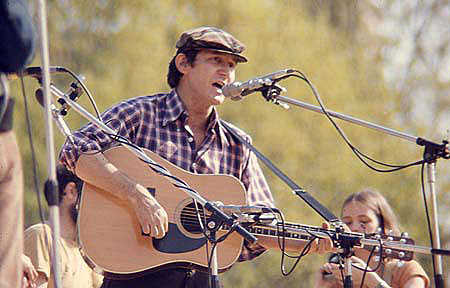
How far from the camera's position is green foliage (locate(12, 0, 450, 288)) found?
1415 centimetres

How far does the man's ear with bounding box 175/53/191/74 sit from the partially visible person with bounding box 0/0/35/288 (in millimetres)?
2183

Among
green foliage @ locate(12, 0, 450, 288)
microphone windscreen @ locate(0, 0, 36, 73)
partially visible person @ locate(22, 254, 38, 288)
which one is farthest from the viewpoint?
green foliage @ locate(12, 0, 450, 288)

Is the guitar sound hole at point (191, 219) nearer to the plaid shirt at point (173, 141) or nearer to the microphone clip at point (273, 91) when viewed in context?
the plaid shirt at point (173, 141)

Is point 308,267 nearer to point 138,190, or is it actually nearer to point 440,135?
point 440,135

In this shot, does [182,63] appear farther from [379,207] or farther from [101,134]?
[379,207]

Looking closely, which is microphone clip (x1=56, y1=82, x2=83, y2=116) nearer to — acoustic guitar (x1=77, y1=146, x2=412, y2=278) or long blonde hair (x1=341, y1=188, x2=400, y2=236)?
acoustic guitar (x1=77, y1=146, x2=412, y2=278)

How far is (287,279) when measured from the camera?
14.3 meters

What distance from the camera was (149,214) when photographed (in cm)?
454

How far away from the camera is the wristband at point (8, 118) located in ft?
9.62

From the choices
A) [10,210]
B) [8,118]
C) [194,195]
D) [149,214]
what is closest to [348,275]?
[194,195]

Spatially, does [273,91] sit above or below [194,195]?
above

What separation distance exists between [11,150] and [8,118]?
0.11 m

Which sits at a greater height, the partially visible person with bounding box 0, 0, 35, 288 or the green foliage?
the green foliage

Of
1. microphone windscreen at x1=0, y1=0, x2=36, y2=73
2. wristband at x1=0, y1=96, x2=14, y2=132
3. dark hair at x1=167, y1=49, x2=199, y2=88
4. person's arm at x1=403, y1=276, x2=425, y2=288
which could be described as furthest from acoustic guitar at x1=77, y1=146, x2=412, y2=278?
microphone windscreen at x1=0, y1=0, x2=36, y2=73
